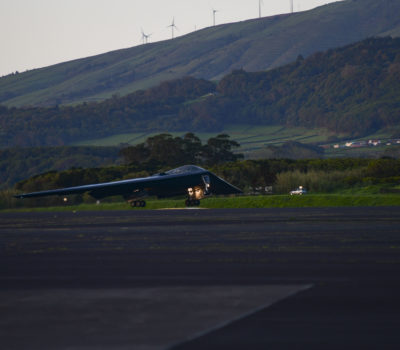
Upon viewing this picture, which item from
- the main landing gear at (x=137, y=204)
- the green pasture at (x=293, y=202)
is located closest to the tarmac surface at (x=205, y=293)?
the green pasture at (x=293, y=202)

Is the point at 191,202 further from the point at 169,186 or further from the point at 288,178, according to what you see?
the point at 288,178

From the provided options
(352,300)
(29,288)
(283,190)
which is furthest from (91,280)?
(283,190)

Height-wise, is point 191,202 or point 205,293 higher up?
point 205,293

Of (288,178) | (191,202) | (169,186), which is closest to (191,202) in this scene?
(191,202)

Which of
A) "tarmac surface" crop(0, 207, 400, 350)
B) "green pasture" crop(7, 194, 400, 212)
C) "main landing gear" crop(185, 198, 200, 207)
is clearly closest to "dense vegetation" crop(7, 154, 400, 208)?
"green pasture" crop(7, 194, 400, 212)

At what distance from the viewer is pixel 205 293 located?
11.6 meters

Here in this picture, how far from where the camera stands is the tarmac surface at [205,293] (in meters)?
8.68

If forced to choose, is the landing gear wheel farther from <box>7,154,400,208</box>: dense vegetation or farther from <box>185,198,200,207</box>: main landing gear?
<box>7,154,400,208</box>: dense vegetation

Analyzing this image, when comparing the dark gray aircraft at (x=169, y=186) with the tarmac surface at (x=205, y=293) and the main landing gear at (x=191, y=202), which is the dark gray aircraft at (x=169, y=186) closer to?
the main landing gear at (x=191, y=202)

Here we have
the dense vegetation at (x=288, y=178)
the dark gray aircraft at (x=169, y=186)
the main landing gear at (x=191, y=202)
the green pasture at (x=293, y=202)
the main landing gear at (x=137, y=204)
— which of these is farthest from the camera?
the dense vegetation at (x=288, y=178)

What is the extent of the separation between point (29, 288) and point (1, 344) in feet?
13.4

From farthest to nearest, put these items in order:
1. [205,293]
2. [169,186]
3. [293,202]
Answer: [169,186], [293,202], [205,293]

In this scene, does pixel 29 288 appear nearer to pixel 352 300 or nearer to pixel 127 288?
pixel 127 288

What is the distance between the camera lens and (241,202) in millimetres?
47469
